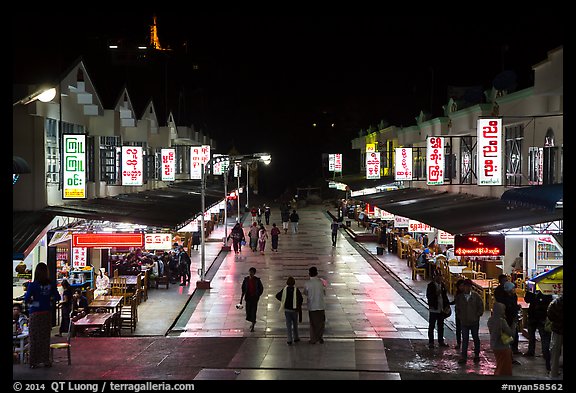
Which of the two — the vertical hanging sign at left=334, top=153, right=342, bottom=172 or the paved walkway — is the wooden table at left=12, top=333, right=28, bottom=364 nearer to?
the paved walkway

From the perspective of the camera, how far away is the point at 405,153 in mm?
38531

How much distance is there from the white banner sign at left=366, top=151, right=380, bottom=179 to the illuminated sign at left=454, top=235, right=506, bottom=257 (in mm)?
30973

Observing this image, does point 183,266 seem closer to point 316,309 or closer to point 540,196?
point 316,309

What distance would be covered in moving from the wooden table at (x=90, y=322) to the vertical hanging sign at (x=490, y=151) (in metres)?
10.8

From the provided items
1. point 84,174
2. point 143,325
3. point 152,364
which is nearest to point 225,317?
point 143,325

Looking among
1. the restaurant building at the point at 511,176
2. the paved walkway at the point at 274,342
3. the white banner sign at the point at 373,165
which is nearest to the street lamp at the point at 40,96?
the paved walkway at the point at 274,342

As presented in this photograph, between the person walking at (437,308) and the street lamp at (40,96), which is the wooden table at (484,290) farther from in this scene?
the street lamp at (40,96)

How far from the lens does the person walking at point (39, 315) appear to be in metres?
13.8

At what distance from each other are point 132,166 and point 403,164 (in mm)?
14747

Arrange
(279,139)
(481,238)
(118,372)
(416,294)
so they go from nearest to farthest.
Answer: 1. (118,372)
2. (481,238)
3. (416,294)
4. (279,139)

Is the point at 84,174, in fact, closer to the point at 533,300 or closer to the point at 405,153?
the point at 533,300

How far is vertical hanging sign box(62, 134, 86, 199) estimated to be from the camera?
20969 mm
